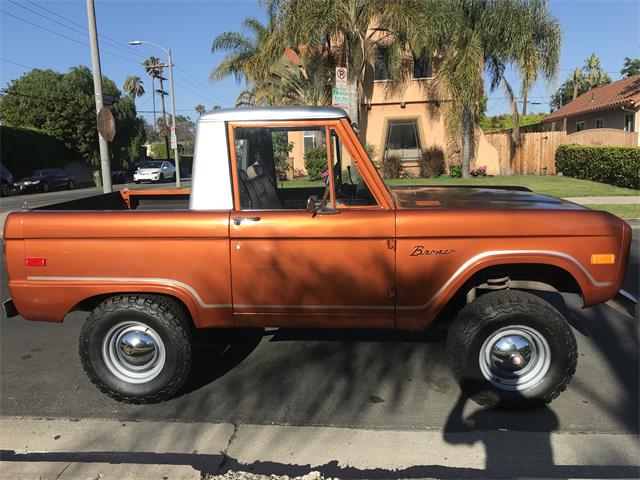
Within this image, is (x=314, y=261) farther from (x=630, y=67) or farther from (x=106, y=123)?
(x=630, y=67)

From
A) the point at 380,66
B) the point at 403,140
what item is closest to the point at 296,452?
the point at 380,66

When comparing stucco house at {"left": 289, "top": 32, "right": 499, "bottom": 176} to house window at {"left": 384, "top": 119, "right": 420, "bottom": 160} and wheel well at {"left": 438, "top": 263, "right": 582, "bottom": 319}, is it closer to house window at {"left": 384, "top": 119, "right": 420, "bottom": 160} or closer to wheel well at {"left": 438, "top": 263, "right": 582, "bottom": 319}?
house window at {"left": 384, "top": 119, "right": 420, "bottom": 160}

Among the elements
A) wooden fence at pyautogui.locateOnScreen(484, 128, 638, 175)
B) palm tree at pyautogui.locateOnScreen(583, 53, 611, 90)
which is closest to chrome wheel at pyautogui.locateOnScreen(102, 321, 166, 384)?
wooden fence at pyautogui.locateOnScreen(484, 128, 638, 175)

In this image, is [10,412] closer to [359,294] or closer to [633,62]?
[359,294]

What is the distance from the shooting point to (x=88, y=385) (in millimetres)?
4105

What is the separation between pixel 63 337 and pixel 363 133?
19931 millimetres

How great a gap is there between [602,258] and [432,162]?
21.0 meters

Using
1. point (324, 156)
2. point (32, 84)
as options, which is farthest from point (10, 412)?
point (32, 84)

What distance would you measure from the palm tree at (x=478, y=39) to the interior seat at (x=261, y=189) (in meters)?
16.8

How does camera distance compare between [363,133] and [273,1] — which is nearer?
[273,1]

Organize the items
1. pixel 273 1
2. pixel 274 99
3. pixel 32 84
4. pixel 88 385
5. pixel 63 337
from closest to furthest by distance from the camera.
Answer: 1. pixel 88 385
2. pixel 63 337
3. pixel 273 1
4. pixel 274 99
5. pixel 32 84

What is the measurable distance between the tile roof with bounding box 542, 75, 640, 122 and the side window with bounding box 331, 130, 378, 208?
24.8m

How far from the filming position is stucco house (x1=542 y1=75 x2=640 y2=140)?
961 inches

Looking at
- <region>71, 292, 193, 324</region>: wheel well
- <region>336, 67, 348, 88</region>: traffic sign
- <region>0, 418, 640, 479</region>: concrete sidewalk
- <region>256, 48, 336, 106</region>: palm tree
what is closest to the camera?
<region>0, 418, 640, 479</region>: concrete sidewalk
